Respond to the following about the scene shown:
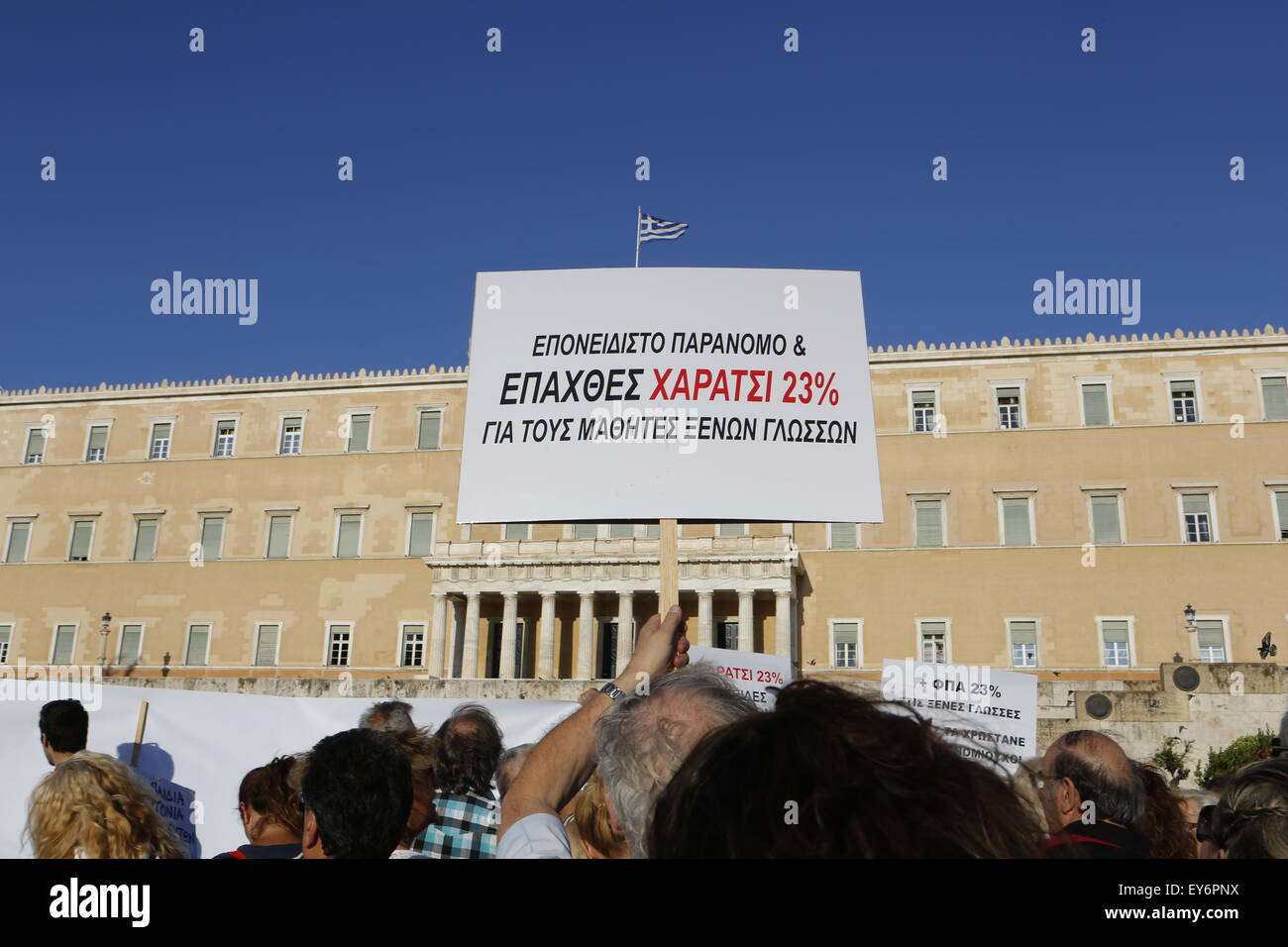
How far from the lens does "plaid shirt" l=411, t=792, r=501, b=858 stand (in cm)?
362

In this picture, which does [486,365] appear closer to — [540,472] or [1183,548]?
[540,472]

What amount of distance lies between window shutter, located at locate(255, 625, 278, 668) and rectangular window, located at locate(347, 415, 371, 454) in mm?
6396

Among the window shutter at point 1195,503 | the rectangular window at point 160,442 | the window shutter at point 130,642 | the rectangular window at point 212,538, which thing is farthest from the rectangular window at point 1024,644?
the rectangular window at point 160,442

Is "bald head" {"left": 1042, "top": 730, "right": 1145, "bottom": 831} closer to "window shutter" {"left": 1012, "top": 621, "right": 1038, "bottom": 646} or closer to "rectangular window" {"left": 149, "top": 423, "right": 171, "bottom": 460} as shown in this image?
"window shutter" {"left": 1012, "top": 621, "right": 1038, "bottom": 646}

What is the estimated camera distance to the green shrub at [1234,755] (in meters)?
16.8

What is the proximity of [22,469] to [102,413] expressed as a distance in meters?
3.48

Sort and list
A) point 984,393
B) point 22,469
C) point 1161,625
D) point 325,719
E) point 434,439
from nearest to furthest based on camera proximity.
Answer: point 325,719
point 1161,625
point 984,393
point 434,439
point 22,469

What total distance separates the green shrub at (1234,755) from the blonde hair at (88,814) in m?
17.3

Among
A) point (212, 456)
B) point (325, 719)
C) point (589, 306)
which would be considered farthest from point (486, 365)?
point (212, 456)

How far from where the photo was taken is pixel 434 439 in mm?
34969

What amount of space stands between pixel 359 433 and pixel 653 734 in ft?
115

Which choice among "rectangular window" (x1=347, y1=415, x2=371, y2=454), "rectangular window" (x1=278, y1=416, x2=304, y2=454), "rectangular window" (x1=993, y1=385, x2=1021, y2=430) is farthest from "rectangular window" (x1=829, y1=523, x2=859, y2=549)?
"rectangular window" (x1=278, y1=416, x2=304, y2=454)

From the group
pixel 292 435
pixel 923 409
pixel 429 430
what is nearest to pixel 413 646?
pixel 429 430

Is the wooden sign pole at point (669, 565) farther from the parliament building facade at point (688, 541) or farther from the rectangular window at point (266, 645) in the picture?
the rectangular window at point (266, 645)
